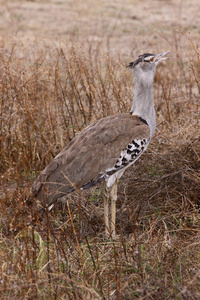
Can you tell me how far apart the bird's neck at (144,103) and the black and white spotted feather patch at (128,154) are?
0.20m

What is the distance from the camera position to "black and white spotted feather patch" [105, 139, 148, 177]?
2.84m

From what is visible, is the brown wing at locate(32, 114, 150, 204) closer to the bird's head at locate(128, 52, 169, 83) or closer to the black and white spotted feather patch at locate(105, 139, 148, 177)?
the black and white spotted feather patch at locate(105, 139, 148, 177)

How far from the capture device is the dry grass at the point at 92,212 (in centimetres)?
209

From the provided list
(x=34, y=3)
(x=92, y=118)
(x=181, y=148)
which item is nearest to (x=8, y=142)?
(x=92, y=118)

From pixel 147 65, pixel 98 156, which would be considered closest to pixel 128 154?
pixel 98 156

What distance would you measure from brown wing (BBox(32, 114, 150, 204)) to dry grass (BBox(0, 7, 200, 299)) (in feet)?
0.53

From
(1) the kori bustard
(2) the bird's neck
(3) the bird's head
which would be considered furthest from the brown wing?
(3) the bird's head

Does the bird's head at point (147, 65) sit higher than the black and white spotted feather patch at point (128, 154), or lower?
higher

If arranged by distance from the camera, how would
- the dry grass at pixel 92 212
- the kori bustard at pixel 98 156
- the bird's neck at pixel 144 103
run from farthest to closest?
the bird's neck at pixel 144 103
the kori bustard at pixel 98 156
the dry grass at pixel 92 212

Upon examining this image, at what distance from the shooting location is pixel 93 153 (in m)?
2.82

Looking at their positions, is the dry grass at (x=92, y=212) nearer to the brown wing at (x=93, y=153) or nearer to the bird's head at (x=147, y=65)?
the brown wing at (x=93, y=153)

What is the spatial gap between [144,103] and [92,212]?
2.60 ft

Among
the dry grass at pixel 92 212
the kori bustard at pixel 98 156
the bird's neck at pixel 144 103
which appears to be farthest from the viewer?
the bird's neck at pixel 144 103

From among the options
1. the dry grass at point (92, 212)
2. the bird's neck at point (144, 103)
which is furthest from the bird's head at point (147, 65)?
the dry grass at point (92, 212)
